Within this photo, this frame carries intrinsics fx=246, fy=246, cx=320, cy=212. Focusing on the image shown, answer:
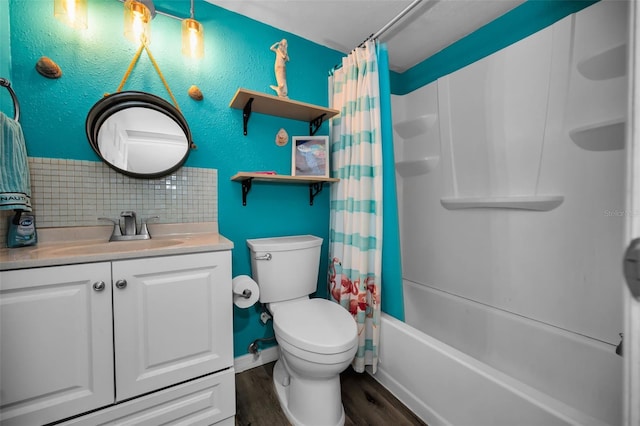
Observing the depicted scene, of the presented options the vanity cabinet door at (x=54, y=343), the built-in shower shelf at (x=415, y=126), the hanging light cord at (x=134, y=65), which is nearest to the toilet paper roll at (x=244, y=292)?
the vanity cabinet door at (x=54, y=343)

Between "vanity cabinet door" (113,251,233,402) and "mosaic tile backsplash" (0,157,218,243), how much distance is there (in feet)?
1.71

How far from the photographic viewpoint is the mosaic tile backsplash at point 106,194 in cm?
114

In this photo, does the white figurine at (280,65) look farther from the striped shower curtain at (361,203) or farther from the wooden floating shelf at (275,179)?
the wooden floating shelf at (275,179)

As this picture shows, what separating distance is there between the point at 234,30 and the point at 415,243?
206cm

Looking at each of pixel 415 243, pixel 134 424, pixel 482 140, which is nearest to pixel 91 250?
pixel 134 424

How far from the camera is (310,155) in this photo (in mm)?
1688

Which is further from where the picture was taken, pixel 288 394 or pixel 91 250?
pixel 288 394

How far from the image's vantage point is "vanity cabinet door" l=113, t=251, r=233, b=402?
2.99 feet

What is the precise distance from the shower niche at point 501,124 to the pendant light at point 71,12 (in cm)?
217

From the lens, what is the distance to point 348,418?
1234mm

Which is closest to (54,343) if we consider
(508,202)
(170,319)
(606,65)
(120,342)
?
(120,342)

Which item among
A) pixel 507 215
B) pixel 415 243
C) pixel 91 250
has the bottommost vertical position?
pixel 415 243

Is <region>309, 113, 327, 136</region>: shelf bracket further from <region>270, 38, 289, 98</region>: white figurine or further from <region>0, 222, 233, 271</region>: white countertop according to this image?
<region>0, 222, 233, 271</region>: white countertop

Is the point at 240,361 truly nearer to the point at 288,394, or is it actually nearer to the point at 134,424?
the point at 288,394
